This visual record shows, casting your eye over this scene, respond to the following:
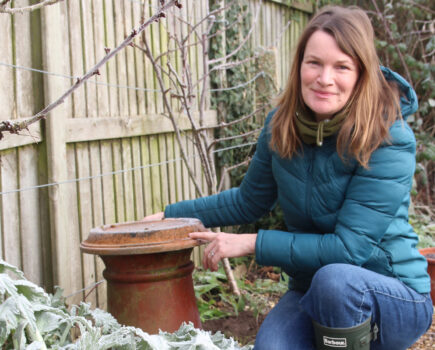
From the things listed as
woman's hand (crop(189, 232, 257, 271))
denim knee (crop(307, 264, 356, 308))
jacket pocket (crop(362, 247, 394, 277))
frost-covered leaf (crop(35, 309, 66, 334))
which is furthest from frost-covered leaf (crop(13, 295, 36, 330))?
jacket pocket (crop(362, 247, 394, 277))

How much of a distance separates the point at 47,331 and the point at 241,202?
3.79 ft

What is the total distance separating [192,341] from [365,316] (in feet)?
2.29

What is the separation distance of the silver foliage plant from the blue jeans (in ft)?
1.26

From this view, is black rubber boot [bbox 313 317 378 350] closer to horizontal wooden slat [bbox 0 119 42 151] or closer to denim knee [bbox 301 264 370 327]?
denim knee [bbox 301 264 370 327]

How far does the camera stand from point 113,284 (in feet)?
7.38

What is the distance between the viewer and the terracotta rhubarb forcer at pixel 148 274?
2133 mm

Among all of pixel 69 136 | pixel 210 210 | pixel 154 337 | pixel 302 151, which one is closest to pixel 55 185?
pixel 69 136

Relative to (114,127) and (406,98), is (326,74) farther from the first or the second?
(114,127)

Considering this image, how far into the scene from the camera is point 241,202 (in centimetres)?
258

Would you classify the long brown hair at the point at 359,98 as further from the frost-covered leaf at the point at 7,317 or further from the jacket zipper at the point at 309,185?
the frost-covered leaf at the point at 7,317

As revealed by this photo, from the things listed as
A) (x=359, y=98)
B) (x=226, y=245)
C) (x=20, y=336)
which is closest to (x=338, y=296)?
(x=226, y=245)

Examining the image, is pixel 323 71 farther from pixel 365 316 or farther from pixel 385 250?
pixel 365 316

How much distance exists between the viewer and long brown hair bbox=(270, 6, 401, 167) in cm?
215

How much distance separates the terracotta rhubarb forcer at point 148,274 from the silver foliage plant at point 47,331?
385mm
